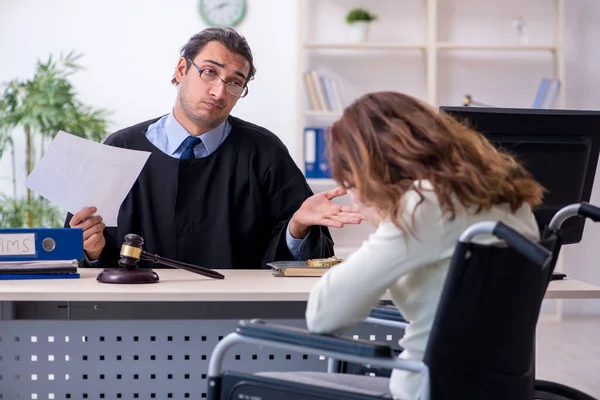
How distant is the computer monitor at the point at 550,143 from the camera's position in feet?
7.26

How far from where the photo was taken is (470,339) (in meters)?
1.38

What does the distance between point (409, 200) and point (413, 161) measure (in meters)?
0.07

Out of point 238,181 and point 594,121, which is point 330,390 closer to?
point 594,121

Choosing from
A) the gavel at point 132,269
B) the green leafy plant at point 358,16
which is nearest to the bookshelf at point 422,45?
the green leafy plant at point 358,16

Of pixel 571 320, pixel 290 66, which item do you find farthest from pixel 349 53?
pixel 571 320

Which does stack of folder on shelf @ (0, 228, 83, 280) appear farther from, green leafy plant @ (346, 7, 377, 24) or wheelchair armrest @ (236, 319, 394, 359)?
green leafy plant @ (346, 7, 377, 24)

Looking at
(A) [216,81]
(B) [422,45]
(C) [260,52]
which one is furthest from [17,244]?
(B) [422,45]

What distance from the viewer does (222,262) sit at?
2.77 metres

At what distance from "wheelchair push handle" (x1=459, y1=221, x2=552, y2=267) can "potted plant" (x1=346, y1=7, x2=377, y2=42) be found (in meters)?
4.14

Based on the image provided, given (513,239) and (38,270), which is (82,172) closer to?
(38,270)

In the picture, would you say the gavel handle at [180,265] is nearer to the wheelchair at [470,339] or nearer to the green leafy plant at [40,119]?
the wheelchair at [470,339]

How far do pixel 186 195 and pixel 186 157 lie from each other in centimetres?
13

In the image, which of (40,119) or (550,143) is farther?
(40,119)

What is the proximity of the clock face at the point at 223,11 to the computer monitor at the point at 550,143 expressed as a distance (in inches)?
137
